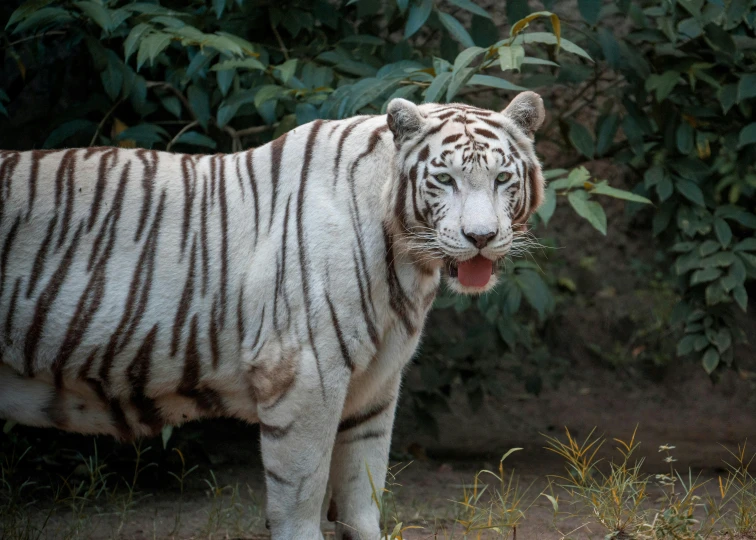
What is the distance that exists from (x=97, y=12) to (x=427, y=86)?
1.20 meters

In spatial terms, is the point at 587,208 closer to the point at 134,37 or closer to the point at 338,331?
the point at 338,331

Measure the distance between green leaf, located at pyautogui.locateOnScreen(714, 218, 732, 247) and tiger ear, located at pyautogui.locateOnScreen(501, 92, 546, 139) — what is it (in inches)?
60.8

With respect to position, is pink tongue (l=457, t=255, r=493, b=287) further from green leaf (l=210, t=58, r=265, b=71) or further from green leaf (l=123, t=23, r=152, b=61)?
green leaf (l=123, t=23, r=152, b=61)

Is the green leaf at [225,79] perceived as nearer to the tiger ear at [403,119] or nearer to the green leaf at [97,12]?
the green leaf at [97,12]

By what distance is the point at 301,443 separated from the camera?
9.03ft

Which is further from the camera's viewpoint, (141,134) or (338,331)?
(141,134)

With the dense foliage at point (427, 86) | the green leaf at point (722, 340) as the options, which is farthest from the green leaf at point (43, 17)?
the green leaf at point (722, 340)

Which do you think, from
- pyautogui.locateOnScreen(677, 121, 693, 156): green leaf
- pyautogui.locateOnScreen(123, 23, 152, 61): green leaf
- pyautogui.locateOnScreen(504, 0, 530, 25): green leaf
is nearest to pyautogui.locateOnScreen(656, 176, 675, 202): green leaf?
pyautogui.locateOnScreen(677, 121, 693, 156): green leaf

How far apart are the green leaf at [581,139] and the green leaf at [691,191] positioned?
1.32 feet

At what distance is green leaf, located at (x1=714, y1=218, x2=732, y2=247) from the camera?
403cm

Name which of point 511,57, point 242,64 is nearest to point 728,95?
point 511,57

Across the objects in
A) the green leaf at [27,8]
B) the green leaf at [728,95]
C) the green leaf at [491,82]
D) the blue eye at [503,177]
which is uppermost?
the green leaf at [27,8]

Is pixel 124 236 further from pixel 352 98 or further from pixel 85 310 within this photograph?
pixel 352 98

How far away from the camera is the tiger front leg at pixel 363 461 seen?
10.1 ft
